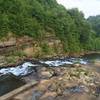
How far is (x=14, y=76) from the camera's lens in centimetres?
3262

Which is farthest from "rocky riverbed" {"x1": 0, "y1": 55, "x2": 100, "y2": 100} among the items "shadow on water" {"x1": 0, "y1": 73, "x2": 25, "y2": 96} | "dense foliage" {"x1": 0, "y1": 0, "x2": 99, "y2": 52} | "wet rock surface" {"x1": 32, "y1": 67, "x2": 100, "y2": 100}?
"dense foliage" {"x1": 0, "y1": 0, "x2": 99, "y2": 52}

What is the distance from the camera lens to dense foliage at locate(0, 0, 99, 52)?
49.1 metres

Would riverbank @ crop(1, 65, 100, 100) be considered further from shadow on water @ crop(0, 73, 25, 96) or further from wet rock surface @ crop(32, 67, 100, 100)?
shadow on water @ crop(0, 73, 25, 96)

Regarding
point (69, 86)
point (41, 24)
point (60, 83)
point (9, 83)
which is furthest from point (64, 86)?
point (41, 24)

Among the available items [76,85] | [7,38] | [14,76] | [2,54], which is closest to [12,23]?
[7,38]

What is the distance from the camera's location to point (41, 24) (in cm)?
5569

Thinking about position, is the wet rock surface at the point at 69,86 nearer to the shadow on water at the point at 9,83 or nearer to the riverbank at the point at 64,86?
the riverbank at the point at 64,86

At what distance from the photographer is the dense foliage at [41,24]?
49094 millimetres

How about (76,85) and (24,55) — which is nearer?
(76,85)

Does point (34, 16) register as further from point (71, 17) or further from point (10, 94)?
point (10, 94)

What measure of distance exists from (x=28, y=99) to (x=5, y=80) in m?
7.07

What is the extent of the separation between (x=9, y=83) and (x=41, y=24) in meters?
27.5

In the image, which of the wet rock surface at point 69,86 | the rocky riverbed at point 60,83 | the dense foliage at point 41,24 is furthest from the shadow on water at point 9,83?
the dense foliage at point 41,24

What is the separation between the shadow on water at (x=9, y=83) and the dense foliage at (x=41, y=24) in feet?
46.9
